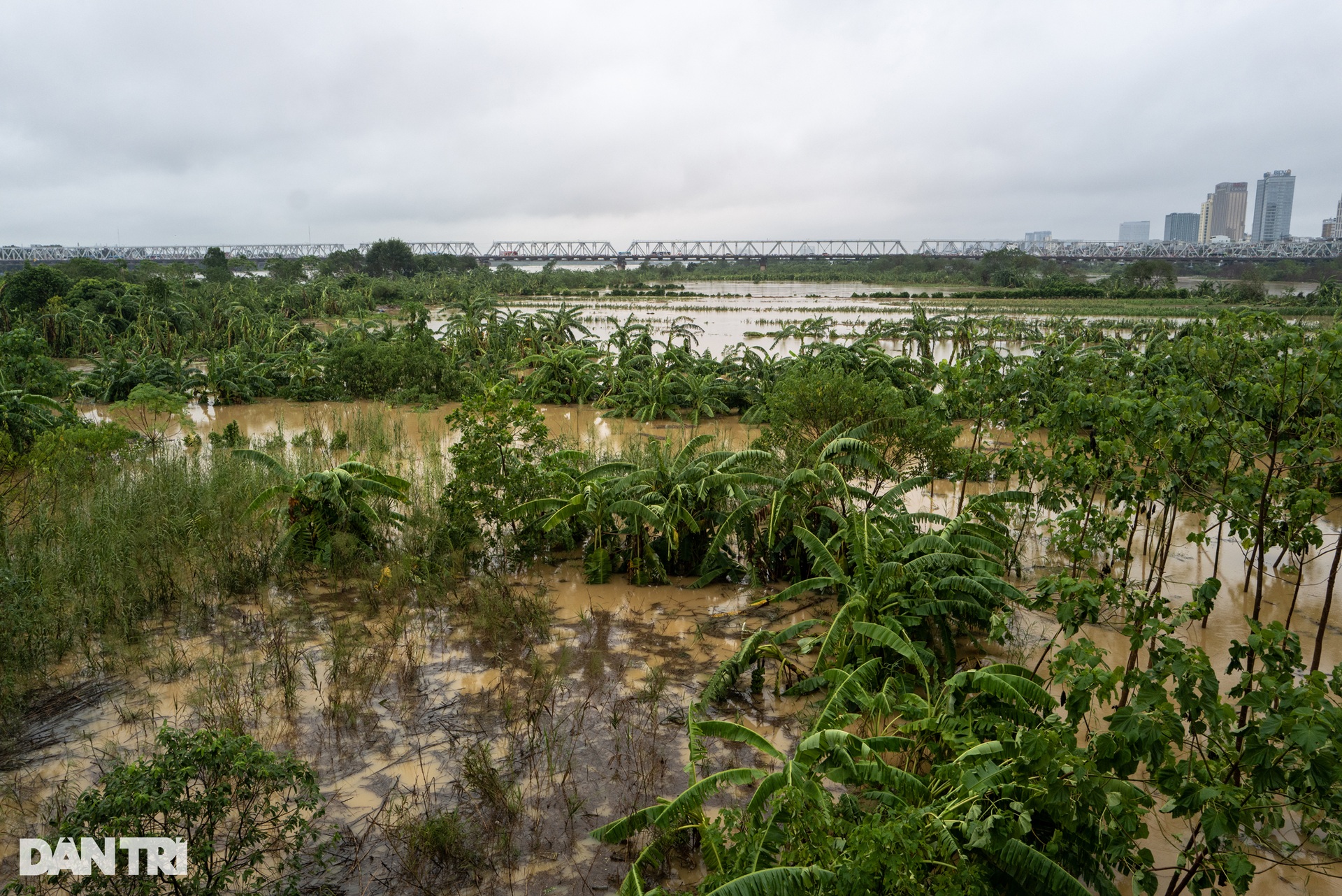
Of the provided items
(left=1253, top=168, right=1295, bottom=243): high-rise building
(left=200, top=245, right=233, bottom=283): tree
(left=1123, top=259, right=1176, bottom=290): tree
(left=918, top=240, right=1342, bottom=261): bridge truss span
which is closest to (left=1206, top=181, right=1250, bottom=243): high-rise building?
(left=1253, top=168, right=1295, bottom=243): high-rise building

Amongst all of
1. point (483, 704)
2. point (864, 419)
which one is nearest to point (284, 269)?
point (864, 419)

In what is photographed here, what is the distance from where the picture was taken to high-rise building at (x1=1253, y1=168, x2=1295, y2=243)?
183 meters

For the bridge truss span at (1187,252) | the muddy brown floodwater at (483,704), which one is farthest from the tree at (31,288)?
the bridge truss span at (1187,252)

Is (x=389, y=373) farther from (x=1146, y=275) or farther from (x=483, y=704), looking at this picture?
(x=1146, y=275)

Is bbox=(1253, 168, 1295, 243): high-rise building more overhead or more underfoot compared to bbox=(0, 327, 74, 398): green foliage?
more overhead

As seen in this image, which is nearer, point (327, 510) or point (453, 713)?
point (453, 713)

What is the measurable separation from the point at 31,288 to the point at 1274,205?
238216mm

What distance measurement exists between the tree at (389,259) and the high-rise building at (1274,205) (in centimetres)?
19425

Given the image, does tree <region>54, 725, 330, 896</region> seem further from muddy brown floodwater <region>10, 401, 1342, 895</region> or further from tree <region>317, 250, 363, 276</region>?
tree <region>317, 250, 363, 276</region>

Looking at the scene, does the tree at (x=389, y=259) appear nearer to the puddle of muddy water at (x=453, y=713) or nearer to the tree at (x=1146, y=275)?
the tree at (x=1146, y=275)

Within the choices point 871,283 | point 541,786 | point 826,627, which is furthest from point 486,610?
point 871,283

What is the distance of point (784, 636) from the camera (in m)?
5.55

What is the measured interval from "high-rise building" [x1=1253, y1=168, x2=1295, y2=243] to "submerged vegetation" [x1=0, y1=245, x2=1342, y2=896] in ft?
725

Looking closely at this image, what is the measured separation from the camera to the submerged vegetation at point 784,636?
10.1 ft
